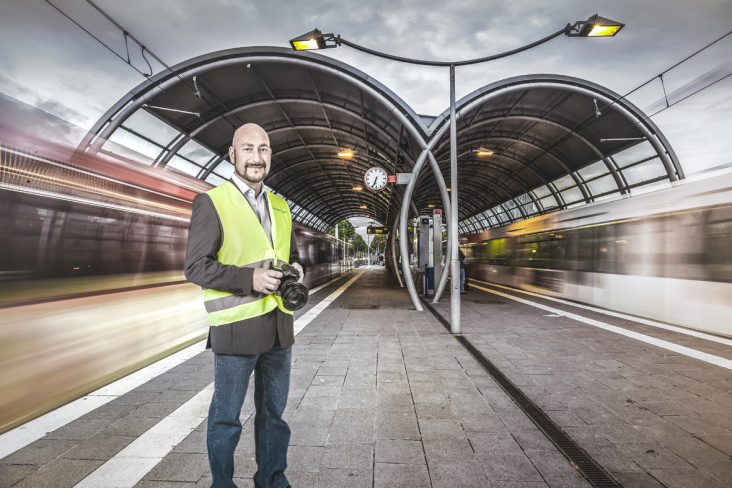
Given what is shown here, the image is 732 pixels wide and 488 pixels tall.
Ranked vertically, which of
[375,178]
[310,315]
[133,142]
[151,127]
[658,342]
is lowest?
[310,315]

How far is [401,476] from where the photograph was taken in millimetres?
2443

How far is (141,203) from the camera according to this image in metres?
5.09

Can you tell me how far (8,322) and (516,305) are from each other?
35.6 feet

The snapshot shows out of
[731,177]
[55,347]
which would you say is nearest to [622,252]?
[731,177]

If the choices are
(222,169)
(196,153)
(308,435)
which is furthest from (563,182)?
(308,435)

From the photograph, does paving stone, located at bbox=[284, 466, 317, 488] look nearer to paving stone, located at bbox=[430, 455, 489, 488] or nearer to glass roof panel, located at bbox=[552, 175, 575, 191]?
paving stone, located at bbox=[430, 455, 489, 488]

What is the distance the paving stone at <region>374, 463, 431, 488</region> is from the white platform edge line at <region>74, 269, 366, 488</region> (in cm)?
161

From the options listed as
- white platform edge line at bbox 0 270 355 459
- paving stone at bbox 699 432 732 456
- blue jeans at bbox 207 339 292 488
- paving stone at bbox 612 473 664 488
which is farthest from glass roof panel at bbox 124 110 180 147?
paving stone at bbox 699 432 732 456

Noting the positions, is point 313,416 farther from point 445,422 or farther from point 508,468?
point 508,468

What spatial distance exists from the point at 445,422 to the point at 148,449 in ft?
8.02

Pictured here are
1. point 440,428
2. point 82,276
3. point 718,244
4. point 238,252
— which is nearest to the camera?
point 238,252

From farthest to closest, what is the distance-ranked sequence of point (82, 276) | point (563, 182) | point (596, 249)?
1. point (563, 182)
2. point (596, 249)
3. point (82, 276)

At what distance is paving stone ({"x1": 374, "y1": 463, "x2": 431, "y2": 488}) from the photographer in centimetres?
236

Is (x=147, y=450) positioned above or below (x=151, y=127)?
below
